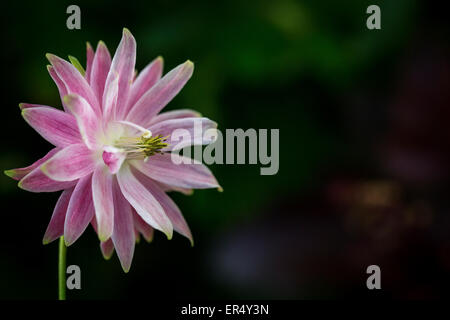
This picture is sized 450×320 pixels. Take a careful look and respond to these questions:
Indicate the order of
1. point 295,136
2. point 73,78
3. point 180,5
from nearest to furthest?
1. point 73,78
2. point 180,5
3. point 295,136

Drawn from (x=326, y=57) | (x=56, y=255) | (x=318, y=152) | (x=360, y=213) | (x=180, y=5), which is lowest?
(x=56, y=255)

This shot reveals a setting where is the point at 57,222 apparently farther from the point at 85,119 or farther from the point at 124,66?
the point at 124,66

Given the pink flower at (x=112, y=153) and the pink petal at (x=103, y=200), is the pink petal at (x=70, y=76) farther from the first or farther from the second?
the pink petal at (x=103, y=200)

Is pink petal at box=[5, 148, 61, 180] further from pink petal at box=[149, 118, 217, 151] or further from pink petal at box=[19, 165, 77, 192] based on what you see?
pink petal at box=[149, 118, 217, 151]

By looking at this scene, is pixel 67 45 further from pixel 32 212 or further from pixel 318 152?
pixel 318 152


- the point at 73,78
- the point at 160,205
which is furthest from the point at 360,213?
the point at 73,78

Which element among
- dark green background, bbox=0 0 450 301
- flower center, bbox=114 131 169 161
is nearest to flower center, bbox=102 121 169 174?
flower center, bbox=114 131 169 161
